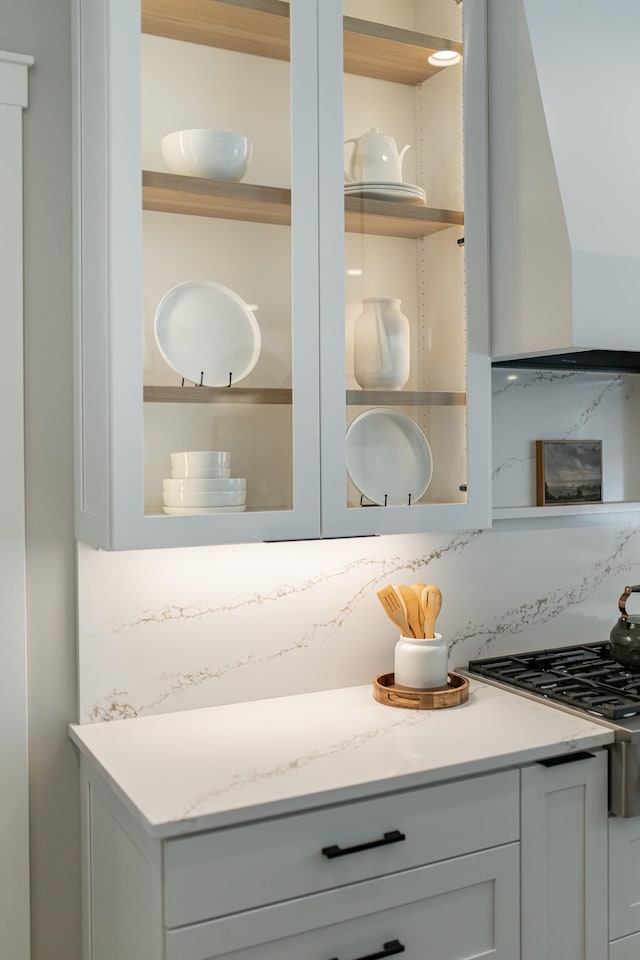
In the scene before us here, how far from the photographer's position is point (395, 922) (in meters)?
1.52

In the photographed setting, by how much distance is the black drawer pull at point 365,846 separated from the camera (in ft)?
4.76

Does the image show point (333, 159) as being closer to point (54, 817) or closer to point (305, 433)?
point (305, 433)

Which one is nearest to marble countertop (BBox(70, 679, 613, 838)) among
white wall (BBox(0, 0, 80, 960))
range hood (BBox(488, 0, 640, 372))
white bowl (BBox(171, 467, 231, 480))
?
white wall (BBox(0, 0, 80, 960))

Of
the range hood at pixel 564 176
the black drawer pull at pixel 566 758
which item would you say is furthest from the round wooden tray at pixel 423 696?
the range hood at pixel 564 176

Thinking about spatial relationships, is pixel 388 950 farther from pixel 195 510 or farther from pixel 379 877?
pixel 195 510

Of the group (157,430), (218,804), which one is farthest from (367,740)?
(157,430)

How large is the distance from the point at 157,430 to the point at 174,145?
0.54 m

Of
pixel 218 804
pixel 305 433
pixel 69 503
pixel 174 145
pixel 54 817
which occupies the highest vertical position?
pixel 174 145

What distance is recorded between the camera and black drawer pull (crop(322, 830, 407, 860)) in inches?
57.1

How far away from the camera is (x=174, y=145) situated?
65.1 inches

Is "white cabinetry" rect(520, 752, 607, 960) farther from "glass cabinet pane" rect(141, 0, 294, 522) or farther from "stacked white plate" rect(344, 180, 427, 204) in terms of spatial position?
"stacked white plate" rect(344, 180, 427, 204)

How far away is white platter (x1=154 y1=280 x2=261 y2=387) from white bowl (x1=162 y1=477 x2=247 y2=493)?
188mm

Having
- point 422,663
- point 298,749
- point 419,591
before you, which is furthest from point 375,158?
point 298,749

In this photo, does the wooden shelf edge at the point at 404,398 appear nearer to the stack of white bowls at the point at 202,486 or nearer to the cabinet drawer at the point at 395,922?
the stack of white bowls at the point at 202,486
